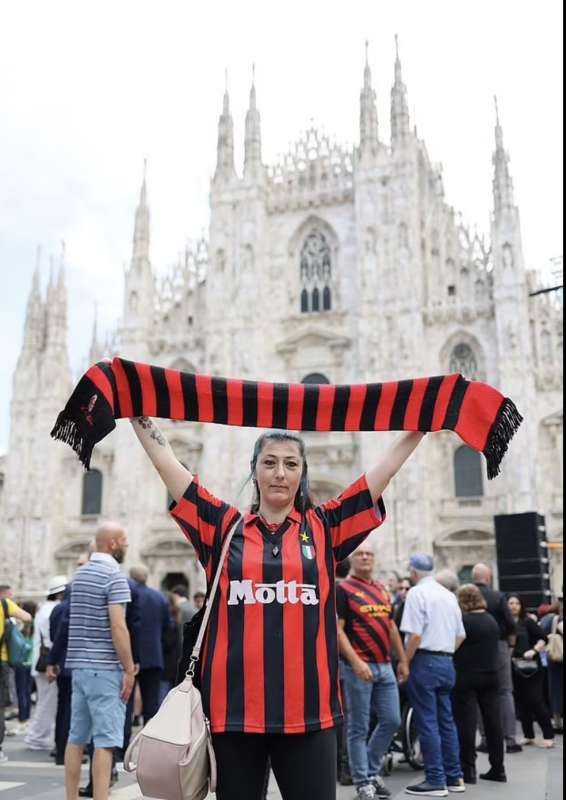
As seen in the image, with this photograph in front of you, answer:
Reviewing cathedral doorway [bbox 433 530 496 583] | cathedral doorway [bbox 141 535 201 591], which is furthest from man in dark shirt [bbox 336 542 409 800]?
cathedral doorway [bbox 141 535 201 591]

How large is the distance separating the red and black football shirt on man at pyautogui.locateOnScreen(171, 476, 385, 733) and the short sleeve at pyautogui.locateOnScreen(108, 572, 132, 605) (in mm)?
2506

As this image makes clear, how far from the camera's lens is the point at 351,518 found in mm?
2840

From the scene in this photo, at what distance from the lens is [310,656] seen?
8.16 ft

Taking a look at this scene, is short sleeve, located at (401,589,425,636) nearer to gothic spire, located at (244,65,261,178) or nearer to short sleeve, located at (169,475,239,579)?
short sleeve, located at (169,475,239,579)

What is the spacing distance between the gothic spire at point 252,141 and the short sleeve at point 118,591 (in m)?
26.6

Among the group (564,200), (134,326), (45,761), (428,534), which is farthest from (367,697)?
(134,326)

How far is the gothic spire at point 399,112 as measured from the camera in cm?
2834

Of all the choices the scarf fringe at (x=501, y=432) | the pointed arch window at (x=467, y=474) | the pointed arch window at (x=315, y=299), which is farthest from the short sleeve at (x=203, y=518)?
the pointed arch window at (x=315, y=299)

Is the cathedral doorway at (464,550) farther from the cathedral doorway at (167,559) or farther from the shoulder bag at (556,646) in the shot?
Answer: the shoulder bag at (556,646)

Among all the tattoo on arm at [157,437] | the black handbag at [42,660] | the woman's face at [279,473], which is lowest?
the black handbag at [42,660]

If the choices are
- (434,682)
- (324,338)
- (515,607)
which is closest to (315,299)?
(324,338)

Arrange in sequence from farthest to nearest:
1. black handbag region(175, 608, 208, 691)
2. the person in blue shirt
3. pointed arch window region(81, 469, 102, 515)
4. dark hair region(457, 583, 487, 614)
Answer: pointed arch window region(81, 469, 102, 515), the person in blue shirt, dark hair region(457, 583, 487, 614), black handbag region(175, 608, 208, 691)

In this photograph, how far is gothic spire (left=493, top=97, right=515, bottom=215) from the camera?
1056 inches

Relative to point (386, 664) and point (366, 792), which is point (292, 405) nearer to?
point (366, 792)
